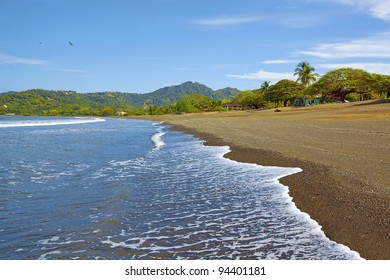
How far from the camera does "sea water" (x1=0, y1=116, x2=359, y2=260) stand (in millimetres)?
5875

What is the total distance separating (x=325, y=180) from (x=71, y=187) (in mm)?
7678

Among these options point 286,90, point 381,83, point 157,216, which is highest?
point 286,90

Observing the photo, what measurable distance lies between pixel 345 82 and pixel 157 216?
6720 cm

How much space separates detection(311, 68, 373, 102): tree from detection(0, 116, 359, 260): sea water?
6052cm

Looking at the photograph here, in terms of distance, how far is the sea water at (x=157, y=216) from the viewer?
19.3 ft

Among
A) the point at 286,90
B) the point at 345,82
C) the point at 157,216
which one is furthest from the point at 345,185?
the point at 286,90

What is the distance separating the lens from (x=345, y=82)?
67.0 metres

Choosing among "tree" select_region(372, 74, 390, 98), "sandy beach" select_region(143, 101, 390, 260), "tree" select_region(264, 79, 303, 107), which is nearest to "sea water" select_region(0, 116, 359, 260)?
"sandy beach" select_region(143, 101, 390, 260)

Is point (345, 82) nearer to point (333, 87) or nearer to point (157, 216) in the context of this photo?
point (333, 87)

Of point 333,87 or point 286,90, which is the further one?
point 286,90

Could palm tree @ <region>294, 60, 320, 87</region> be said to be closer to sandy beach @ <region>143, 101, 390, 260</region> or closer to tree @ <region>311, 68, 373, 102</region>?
tree @ <region>311, 68, 373, 102</region>

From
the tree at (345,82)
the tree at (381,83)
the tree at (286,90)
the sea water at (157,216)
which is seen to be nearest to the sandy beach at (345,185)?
the sea water at (157,216)

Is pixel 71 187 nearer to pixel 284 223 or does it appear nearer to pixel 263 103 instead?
pixel 284 223
